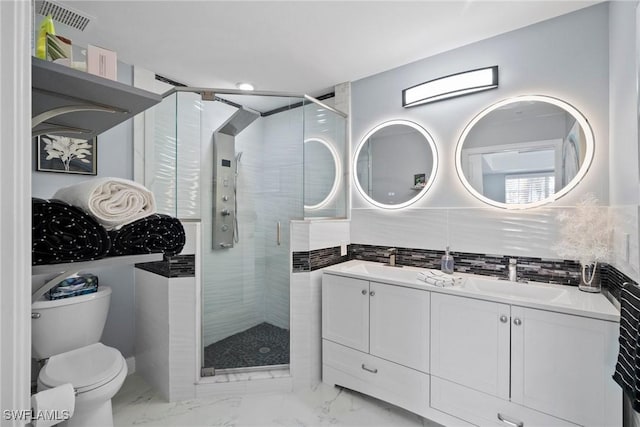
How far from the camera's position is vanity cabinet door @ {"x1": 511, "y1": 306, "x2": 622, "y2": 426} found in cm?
131

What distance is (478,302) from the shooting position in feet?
5.34

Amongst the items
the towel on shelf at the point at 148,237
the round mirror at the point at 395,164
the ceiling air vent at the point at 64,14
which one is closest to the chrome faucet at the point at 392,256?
the round mirror at the point at 395,164

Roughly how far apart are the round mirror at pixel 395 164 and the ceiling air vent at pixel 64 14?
2052 mm

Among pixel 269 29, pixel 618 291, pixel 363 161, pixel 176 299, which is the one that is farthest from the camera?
pixel 363 161

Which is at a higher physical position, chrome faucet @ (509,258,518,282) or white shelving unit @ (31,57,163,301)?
white shelving unit @ (31,57,163,301)

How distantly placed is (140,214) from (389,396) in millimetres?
1896

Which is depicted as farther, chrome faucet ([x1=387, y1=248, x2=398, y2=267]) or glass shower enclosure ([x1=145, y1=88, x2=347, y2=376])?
chrome faucet ([x1=387, y1=248, x2=398, y2=267])

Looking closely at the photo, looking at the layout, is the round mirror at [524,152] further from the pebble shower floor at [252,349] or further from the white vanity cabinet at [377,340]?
the pebble shower floor at [252,349]

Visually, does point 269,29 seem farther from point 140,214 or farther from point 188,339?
point 188,339

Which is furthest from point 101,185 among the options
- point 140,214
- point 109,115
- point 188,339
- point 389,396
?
point 389,396

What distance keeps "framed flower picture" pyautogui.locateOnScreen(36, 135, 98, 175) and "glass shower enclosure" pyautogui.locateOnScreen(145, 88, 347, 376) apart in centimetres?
36

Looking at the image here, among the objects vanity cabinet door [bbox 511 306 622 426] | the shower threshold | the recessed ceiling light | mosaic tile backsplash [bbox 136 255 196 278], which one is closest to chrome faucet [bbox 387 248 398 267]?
vanity cabinet door [bbox 511 306 622 426]

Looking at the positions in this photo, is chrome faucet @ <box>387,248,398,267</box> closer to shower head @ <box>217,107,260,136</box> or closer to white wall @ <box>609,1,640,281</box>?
white wall @ <box>609,1,640,281</box>

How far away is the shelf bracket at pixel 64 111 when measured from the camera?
683mm
